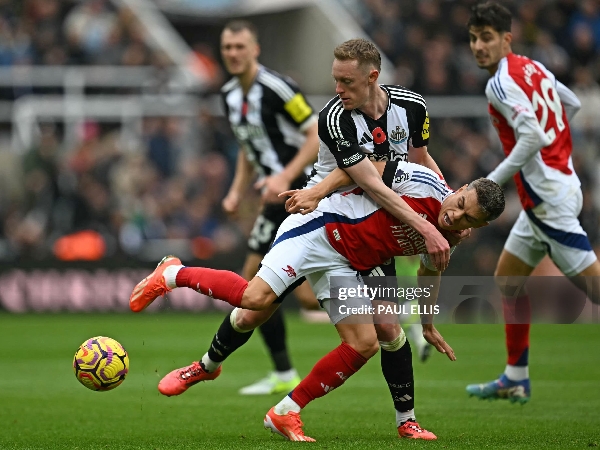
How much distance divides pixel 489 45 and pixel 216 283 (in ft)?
9.67

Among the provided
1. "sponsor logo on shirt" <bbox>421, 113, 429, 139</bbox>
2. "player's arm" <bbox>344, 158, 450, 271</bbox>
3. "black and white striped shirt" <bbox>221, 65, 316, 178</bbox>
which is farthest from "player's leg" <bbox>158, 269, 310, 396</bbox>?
"black and white striped shirt" <bbox>221, 65, 316, 178</bbox>

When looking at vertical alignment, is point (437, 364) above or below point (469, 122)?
below

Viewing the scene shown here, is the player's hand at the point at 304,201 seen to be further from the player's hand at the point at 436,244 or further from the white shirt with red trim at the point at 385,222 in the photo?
the player's hand at the point at 436,244

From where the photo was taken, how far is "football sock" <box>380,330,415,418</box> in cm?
618

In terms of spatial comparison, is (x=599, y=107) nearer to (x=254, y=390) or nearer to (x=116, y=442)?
(x=254, y=390)

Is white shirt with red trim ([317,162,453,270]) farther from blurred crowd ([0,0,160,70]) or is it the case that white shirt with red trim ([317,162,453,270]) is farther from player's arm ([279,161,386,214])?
blurred crowd ([0,0,160,70])

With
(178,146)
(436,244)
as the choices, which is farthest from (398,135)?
(178,146)

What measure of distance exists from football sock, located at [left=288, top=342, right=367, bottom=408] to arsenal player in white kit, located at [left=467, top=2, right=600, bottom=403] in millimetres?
2061

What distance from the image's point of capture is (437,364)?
34.9ft

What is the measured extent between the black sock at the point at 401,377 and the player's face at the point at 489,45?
256cm

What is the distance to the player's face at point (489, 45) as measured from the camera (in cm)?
757

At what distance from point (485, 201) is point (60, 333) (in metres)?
8.89

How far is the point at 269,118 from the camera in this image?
866 centimetres

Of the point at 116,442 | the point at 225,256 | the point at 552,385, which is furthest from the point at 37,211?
the point at 116,442
